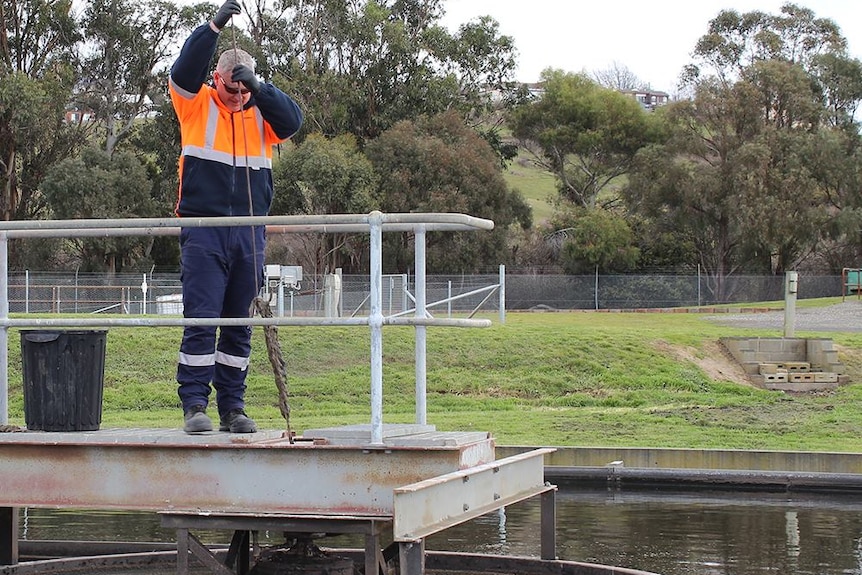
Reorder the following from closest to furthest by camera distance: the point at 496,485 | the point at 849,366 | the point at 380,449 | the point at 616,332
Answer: the point at 380,449
the point at 496,485
the point at 849,366
the point at 616,332

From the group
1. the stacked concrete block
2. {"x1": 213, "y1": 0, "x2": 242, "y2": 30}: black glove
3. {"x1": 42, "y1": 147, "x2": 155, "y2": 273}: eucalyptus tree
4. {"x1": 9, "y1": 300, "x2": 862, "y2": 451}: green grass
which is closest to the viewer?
{"x1": 213, "y1": 0, "x2": 242, "y2": 30}: black glove

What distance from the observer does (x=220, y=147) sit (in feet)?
22.1

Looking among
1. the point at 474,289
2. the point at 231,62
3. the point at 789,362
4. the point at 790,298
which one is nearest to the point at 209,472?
the point at 231,62

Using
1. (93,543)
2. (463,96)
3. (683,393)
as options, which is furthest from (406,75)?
(93,543)

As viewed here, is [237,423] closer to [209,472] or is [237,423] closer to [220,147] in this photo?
[209,472]

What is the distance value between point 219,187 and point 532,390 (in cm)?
1512

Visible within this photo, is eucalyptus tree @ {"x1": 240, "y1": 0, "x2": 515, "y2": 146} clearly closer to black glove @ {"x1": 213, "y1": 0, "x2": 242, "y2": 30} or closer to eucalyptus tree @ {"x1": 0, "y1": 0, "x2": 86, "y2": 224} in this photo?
eucalyptus tree @ {"x1": 0, "y1": 0, "x2": 86, "y2": 224}

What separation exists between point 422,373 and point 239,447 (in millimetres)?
1263

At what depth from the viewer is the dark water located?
9.09 m

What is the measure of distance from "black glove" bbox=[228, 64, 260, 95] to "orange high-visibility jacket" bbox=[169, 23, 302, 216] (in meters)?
0.09

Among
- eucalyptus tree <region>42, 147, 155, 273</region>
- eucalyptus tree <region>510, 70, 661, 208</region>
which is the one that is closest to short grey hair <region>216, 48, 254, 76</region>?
eucalyptus tree <region>42, 147, 155, 273</region>

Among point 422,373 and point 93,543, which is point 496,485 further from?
point 93,543

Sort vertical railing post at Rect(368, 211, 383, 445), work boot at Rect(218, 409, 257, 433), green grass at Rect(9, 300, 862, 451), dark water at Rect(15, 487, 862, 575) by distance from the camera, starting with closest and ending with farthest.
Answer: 1. vertical railing post at Rect(368, 211, 383, 445)
2. work boot at Rect(218, 409, 257, 433)
3. dark water at Rect(15, 487, 862, 575)
4. green grass at Rect(9, 300, 862, 451)

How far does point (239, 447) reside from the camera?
5984mm
